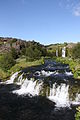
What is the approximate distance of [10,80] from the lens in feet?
140

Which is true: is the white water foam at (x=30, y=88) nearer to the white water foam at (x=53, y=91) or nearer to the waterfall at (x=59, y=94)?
the white water foam at (x=53, y=91)

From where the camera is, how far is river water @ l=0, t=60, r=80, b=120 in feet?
78.9

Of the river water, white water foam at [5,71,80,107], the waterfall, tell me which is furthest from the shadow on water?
white water foam at [5,71,80,107]

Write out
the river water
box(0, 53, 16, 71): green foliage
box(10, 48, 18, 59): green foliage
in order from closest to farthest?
the river water < box(0, 53, 16, 71): green foliage < box(10, 48, 18, 59): green foliage

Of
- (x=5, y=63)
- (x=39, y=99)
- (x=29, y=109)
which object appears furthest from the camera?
(x=5, y=63)

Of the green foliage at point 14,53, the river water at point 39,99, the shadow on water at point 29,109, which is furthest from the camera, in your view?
the green foliage at point 14,53

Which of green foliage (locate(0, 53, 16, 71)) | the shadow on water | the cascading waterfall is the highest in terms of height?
green foliage (locate(0, 53, 16, 71))

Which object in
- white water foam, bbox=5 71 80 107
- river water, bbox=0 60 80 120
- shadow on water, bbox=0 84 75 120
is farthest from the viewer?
white water foam, bbox=5 71 80 107

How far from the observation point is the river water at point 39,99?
24.1m

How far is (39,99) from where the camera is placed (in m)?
29.8

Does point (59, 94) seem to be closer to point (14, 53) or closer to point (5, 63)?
point (5, 63)

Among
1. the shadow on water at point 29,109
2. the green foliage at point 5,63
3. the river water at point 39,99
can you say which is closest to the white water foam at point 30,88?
the river water at point 39,99

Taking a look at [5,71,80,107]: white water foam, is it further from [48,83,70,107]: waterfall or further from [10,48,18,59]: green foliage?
[10,48,18,59]: green foliage

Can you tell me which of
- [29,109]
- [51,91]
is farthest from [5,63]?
[29,109]
